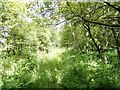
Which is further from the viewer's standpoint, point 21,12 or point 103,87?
point 21,12

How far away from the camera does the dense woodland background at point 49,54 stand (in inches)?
118

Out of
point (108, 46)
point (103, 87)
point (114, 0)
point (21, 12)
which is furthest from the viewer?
point (108, 46)

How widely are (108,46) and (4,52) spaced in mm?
1984

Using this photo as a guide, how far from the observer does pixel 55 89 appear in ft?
9.78

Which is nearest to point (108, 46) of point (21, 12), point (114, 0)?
point (21, 12)

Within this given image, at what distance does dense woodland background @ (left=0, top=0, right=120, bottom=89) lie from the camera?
299 centimetres

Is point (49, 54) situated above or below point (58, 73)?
above

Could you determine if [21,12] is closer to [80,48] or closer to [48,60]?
[48,60]

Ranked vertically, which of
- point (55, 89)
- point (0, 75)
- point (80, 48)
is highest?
point (80, 48)

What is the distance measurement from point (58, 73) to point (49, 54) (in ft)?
1.16

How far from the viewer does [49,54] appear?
321 centimetres

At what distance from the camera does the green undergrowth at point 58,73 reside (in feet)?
9.75

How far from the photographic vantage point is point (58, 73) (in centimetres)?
312

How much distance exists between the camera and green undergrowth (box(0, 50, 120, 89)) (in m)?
2.97
